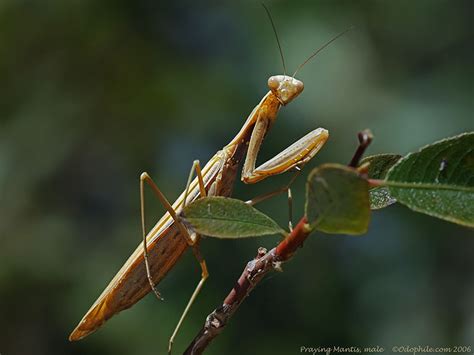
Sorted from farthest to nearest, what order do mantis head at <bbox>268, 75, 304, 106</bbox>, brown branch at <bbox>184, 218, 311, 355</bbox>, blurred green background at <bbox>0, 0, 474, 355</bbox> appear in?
1. blurred green background at <bbox>0, 0, 474, 355</bbox>
2. mantis head at <bbox>268, 75, 304, 106</bbox>
3. brown branch at <bbox>184, 218, 311, 355</bbox>

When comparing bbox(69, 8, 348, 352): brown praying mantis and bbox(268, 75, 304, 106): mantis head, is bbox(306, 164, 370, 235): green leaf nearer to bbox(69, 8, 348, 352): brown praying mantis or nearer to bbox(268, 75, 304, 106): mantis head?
bbox(69, 8, 348, 352): brown praying mantis

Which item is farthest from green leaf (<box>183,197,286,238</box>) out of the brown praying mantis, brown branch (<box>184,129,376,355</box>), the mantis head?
the mantis head

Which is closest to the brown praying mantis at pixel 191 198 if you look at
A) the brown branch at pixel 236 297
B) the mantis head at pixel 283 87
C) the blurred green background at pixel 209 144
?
the mantis head at pixel 283 87

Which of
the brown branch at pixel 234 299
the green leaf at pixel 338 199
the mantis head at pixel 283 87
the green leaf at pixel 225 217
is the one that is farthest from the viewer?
the mantis head at pixel 283 87

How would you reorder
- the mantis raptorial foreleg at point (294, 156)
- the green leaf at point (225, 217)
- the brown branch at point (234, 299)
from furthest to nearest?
the mantis raptorial foreleg at point (294, 156) < the brown branch at point (234, 299) < the green leaf at point (225, 217)

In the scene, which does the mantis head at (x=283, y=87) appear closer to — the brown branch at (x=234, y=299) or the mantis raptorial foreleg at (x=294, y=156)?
the mantis raptorial foreleg at (x=294, y=156)
